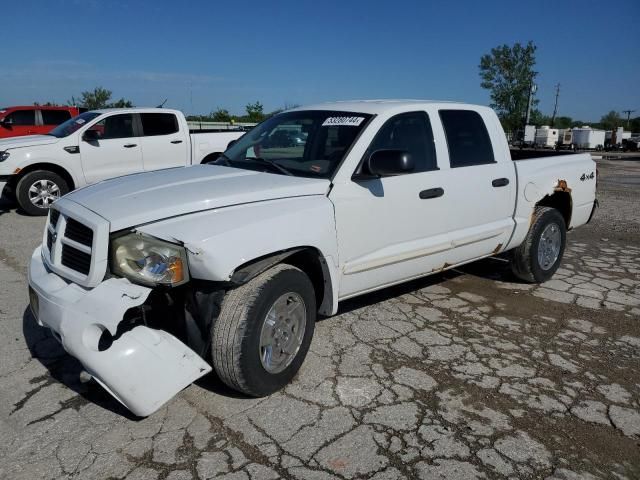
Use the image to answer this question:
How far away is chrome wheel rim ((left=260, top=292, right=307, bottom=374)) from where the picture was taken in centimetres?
298

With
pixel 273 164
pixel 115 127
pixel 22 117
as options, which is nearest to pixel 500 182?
pixel 273 164

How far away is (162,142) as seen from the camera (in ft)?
31.4

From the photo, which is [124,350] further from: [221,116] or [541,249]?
[221,116]

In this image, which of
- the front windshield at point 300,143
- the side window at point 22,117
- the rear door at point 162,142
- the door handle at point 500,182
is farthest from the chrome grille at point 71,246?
the side window at point 22,117

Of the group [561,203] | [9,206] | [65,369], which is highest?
[561,203]

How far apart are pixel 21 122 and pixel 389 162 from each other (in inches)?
555

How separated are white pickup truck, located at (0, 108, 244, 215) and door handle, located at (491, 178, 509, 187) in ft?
16.3

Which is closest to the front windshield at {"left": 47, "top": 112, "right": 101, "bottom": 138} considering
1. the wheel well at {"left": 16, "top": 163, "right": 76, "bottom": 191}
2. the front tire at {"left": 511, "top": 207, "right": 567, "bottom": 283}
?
the wheel well at {"left": 16, "top": 163, "right": 76, "bottom": 191}

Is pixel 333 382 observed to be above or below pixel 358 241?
below

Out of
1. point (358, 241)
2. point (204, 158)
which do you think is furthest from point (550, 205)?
point (204, 158)

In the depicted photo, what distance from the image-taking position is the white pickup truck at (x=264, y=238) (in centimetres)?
258

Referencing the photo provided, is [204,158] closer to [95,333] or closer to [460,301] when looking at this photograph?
[460,301]

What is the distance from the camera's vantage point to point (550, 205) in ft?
18.0

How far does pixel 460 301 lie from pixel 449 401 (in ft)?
6.00
